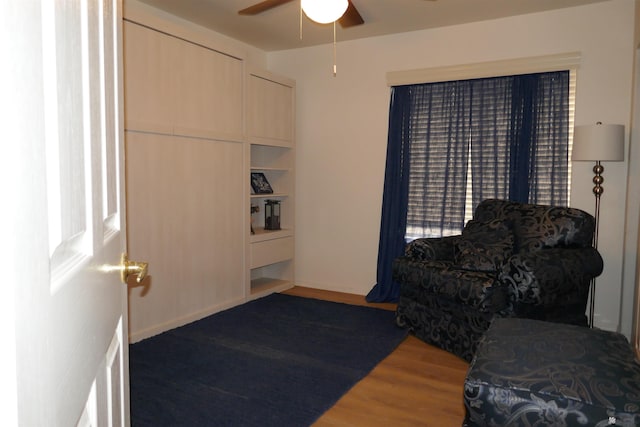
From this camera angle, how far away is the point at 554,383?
62.0 inches

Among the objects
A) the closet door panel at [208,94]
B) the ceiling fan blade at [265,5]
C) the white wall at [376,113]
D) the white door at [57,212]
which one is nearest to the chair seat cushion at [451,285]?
the white wall at [376,113]

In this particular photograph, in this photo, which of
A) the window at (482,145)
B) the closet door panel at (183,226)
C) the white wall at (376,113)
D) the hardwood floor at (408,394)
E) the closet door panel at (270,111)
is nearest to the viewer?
the hardwood floor at (408,394)

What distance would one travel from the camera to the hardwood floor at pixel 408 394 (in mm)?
2277

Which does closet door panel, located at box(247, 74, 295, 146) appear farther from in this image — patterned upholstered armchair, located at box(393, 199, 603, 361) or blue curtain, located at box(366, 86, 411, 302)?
patterned upholstered armchair, located at box(393, 199, 603, 361)

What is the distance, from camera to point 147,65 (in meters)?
3.25

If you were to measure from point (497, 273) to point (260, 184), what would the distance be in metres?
2.52

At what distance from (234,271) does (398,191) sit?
67.9 inches

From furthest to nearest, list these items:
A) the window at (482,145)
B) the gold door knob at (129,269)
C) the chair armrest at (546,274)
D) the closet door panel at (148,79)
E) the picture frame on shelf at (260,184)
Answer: the picture frame on shelf at (260,184) → the window at (482,145) → the closet door panel at (148,79) → the chair armrest at (546,274) → the gold door knob at (129,269)

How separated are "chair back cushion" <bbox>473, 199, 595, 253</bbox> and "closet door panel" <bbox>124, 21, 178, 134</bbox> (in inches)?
105

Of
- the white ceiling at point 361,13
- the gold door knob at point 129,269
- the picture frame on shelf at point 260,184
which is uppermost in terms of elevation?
the white ceiling at point 361,13

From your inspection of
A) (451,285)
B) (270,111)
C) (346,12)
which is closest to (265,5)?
(346,12)

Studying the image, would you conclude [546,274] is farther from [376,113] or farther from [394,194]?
[376,113]

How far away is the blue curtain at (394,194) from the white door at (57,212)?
3.78 meters

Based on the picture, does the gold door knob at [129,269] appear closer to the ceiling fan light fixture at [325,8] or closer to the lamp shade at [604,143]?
the ceiling fan light fixture at [325,8]
